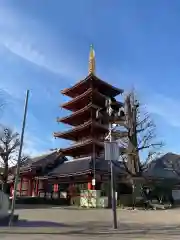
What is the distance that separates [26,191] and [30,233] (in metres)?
38.9

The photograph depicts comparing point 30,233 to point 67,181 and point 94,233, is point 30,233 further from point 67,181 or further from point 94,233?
point 67,181

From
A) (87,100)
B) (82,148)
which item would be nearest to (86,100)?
(87,100)

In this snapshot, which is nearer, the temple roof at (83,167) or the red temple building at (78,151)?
the temple roof at (83,167)

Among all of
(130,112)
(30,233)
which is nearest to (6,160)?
(130,112)

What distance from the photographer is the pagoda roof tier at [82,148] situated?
1686 inches

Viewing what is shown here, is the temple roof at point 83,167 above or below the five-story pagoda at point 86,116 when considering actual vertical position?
below

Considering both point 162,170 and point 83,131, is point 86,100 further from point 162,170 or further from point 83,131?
point 162,170

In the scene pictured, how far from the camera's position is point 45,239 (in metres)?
9.62

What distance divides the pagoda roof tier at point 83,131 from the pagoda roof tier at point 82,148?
2.07m

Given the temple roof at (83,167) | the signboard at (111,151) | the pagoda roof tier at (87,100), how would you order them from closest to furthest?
the signboard at (111,151)
the temple roof at (83,167)
the pagoda roof tier at (87,100)

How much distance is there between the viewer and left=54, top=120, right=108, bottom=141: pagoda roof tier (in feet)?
144

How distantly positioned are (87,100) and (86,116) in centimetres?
226

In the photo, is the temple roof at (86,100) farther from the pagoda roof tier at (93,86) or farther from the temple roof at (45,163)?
the temple roof at (45,163)

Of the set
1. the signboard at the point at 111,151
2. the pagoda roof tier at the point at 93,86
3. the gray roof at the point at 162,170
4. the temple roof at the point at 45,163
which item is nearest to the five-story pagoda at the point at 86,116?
the pagoda roof tier at the point at 93,86
